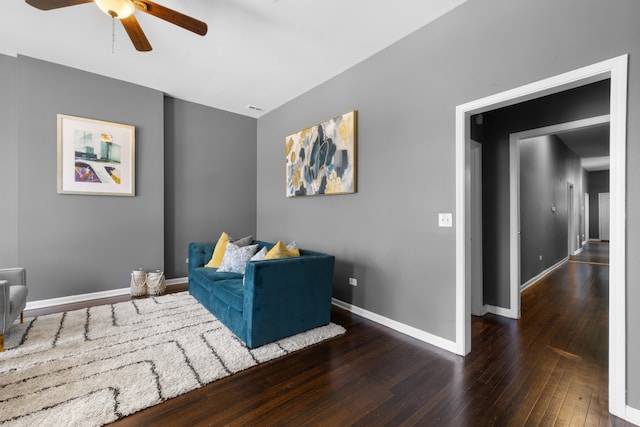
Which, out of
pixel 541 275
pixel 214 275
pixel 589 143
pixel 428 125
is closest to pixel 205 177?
pixel 214 275

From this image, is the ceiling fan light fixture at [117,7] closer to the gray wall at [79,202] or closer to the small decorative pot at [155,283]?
the gray wall at [79,202]

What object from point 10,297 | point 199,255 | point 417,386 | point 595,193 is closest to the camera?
point 417,386

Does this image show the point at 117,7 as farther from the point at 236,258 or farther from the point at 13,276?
the point at 13,276

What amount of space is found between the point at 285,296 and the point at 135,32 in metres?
Answer: 2.58

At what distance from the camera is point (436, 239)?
8.64ft

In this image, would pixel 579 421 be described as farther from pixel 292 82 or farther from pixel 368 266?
pixel 292 82

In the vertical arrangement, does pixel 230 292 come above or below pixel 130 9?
below

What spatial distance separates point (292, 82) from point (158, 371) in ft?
12.1

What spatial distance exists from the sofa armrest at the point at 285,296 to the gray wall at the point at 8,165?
3.40m

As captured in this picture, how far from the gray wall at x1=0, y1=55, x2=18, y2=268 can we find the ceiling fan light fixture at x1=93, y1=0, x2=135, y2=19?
2.69 meters

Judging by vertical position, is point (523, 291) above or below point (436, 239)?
below

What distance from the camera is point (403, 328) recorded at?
9.43 ft

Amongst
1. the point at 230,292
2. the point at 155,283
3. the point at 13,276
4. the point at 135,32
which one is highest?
the point at 135,32

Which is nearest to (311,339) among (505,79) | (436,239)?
(436,239)
